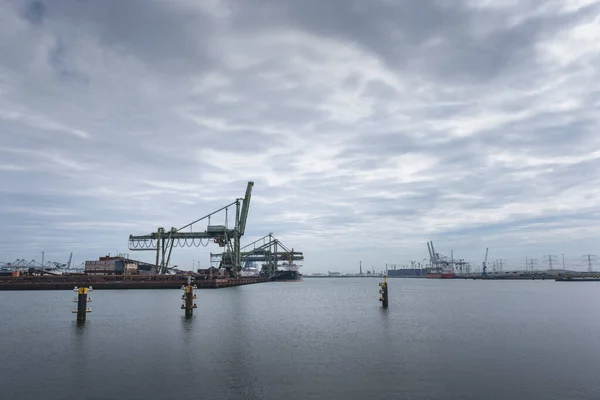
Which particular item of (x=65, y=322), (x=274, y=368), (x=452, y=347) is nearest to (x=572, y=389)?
(x=452, y=347)

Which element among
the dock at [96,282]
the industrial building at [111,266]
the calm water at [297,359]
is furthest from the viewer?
the industrial building at [111,266]

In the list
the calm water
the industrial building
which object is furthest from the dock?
the calm water

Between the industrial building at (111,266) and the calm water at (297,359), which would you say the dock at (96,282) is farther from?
the calm water at (297,359)

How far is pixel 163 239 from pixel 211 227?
1446 cm

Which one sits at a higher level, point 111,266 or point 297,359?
point 111,266

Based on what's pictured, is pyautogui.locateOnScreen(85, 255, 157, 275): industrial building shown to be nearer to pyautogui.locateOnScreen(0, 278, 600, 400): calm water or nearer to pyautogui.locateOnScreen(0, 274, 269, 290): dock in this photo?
pyautogui.locateOnScreen(0, 274, 269, 290): dock

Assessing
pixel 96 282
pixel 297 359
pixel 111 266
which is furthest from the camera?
pixel 111 266

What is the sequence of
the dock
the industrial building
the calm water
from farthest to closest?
the industrial building
the dock
the calm water

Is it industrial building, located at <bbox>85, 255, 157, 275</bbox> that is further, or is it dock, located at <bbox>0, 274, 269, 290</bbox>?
industrial building, located at <bbox>85, 255, 157, 275</bbox>

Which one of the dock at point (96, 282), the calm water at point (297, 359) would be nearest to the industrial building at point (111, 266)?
the dock at point (96, 282)

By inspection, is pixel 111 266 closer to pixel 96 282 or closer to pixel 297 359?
pixel 96 282

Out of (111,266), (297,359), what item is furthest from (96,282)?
(297,359)

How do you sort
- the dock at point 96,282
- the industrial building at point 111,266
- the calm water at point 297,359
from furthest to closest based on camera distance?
the industrial building at point 111,266
the dock at point 96,282
the calm water at point 297,359

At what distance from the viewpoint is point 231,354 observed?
22.0 metres
